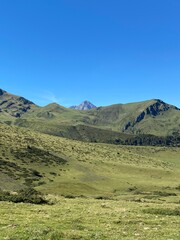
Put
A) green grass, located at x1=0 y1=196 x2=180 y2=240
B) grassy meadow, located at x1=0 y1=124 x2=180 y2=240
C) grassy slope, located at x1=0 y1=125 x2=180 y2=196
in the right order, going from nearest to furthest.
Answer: green grass, located at x1=0 y1=196 x2=180 y2=240 < grassy meadow, located at x1=0 y1=124 x2=180 y2=240 < grassy slope, located at x1=0 y1=125 x2=180 y2=196

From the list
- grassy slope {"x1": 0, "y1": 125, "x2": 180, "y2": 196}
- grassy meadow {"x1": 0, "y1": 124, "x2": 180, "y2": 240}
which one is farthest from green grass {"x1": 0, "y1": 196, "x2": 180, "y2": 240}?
grassy slope {"x1": 0, "y1": 125, "x2": 180, "y2": 196}

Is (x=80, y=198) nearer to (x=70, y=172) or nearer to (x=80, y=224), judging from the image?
(x=80, y=224)

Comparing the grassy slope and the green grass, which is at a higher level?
the green grass

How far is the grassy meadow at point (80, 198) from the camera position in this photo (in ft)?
61.7

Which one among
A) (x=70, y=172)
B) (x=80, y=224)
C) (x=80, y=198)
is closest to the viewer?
(x=80, y=224)

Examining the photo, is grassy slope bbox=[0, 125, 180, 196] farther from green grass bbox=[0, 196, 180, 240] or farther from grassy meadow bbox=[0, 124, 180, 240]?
green grass bbox=[0, 196, 180, 240]

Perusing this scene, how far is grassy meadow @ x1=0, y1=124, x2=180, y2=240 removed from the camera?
18.8m

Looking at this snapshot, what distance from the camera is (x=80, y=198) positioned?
129 feet

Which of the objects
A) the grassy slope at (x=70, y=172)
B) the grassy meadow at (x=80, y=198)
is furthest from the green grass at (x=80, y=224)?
the grassy slope at (x=70, y=172)

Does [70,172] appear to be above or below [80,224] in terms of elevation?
below

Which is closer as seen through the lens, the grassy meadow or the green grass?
the green grass

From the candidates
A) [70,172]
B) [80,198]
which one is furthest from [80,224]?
[70,172]

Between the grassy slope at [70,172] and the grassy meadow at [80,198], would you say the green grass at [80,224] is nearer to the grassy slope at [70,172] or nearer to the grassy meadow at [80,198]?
the grassy meadow at [80,198]

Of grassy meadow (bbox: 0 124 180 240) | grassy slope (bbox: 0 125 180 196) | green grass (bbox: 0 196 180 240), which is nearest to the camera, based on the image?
green grass (bbox: 0 196 180 240)
